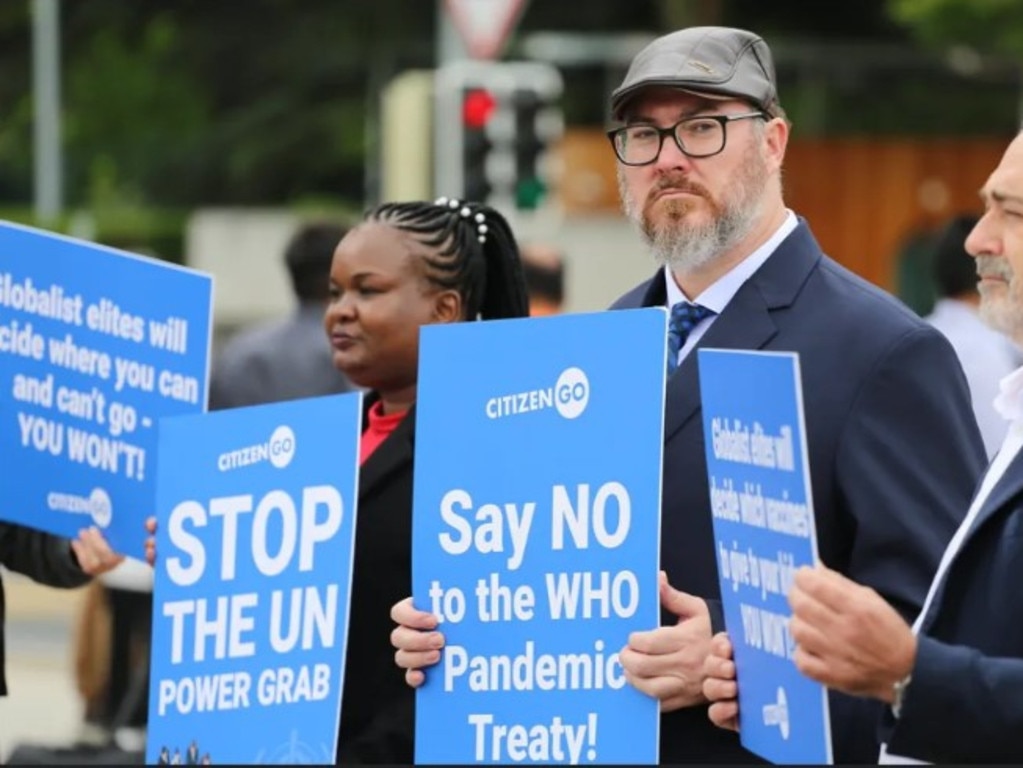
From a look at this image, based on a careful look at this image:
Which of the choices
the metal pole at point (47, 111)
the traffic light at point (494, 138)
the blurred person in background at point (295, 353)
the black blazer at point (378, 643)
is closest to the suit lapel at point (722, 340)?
the black blazer at point (378, 643)

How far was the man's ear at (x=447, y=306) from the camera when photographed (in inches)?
210

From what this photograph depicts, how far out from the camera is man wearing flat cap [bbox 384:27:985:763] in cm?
423

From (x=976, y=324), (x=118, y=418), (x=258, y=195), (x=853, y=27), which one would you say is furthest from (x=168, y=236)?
(x=118, y=418)

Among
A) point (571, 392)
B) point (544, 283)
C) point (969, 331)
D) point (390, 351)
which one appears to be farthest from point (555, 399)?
point (544, 283)

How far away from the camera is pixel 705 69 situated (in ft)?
15.0

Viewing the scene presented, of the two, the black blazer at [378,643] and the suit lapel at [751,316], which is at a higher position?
the suit lapel at [751,316]

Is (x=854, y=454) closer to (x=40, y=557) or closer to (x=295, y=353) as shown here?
(x=40, y=557)

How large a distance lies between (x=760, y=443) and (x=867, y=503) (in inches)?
20.1

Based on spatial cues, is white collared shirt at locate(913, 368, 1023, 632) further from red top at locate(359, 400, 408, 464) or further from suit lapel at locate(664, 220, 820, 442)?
red top at locate(359, 400, 408, 464)

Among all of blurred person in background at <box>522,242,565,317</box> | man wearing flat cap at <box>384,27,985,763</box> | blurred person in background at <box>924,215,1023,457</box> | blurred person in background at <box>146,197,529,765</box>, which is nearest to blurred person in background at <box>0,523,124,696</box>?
blurred person in background at <box>146,197,529,765</box>

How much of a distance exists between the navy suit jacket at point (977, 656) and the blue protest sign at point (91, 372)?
1919 mm

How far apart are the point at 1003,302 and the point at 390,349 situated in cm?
153

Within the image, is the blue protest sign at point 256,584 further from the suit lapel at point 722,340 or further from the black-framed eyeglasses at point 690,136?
the black-framed eyeglasses at point 690,136

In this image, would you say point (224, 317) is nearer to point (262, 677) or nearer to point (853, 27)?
point (853, 27)
